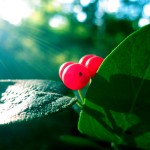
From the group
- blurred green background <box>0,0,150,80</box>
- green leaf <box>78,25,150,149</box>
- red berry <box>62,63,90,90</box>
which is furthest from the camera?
blurred green background <box>0,0,150,80</box>

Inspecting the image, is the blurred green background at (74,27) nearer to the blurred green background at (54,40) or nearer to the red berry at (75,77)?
the blurred green background at (54,40)

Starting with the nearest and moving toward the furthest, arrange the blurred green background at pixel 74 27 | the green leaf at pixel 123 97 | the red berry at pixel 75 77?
the green leaf at pixel 123 97 < the red berry at pixel 75 77 < the blurred green background at pixel 74 27

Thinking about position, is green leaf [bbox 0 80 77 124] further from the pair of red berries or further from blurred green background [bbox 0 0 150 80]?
blurred green background [bbox 0 0 150 80]

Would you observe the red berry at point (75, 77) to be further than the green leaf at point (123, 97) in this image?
Yes

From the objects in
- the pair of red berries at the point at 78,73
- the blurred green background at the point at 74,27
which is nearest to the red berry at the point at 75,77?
the pair of red berries at the point at 78,73

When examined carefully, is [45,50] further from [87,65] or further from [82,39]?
[87,65]

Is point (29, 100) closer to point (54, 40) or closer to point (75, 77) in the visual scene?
point (75, 77)

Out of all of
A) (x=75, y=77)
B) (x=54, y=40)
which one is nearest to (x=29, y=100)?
(x=75, y=77)

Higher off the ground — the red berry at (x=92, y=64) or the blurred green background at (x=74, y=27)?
the red berry at (x=92, y=64)

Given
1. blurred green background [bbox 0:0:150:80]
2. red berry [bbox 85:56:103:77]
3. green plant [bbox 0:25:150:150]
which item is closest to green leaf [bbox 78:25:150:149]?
green plant [bbox 0:25:150:150]
